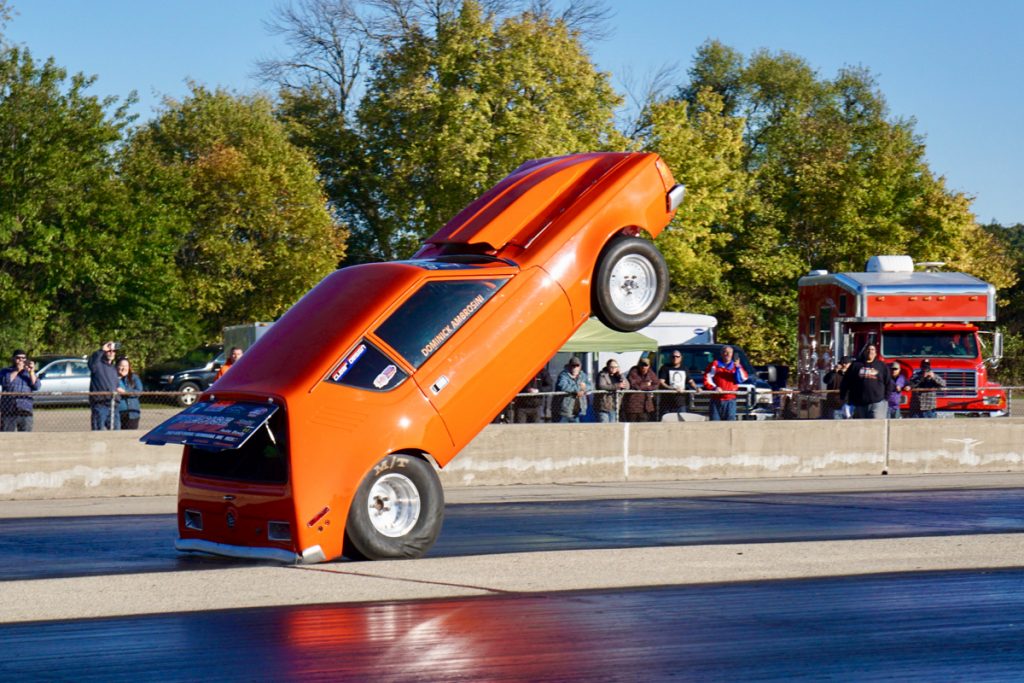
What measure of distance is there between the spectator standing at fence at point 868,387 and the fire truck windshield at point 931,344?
6.61m

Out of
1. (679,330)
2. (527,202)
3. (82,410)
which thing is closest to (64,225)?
(82,410)

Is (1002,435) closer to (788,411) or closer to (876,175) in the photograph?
(788,411)

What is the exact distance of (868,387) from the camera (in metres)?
21.0

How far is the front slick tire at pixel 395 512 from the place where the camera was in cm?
1034

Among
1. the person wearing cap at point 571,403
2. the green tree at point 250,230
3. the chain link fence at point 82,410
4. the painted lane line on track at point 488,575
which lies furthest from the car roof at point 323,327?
the green tree at point 250,230

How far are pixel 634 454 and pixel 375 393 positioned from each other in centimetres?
861

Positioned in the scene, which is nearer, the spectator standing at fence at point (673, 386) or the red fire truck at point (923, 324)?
the spectator standing at fence at point (673, 386)

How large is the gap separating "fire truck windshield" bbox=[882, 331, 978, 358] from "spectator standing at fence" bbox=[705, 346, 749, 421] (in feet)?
11.2

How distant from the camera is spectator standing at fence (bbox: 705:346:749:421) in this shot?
73.7 feet

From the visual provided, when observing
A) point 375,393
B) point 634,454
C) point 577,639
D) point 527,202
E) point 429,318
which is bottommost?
point 577,639

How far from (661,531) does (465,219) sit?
10.9 ft

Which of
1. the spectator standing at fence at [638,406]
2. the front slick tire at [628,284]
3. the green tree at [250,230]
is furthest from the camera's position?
the green tree at [250,230]

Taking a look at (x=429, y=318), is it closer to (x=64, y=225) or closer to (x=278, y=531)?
(x=278, y=531)

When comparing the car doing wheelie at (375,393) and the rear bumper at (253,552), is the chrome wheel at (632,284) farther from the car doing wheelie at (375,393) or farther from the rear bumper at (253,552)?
the rear bumper at (253,552)
